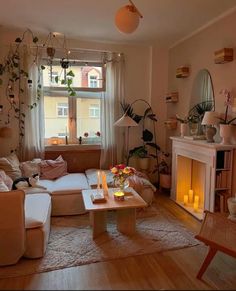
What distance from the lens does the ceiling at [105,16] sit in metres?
2.91

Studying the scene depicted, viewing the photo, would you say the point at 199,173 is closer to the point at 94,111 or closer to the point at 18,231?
the point at 94,111

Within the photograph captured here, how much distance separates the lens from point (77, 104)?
14.9 feet

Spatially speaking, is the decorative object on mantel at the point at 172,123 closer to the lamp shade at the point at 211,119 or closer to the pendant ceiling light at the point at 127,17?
the lamp shade at the point at 211,119

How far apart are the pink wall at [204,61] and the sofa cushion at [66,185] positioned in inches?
75.1

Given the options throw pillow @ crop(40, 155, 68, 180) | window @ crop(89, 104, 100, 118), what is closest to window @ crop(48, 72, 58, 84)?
window @ crop(89, 104, 100, 118)

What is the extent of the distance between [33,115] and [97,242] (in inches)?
95.2

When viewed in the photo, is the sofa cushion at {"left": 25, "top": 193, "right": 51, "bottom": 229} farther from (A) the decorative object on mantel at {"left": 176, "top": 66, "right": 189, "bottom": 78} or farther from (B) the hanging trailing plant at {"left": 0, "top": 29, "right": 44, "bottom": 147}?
(A) the decorative object on mantel at {"left": 176, "top": 66, "right": 189, "bottom": 78}

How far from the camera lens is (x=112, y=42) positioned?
14.6 ft

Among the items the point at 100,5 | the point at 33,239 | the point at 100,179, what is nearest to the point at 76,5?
the point at 100,5

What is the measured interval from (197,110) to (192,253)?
7.09 ft

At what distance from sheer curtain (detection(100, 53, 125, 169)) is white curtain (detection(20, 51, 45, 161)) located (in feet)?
3.51

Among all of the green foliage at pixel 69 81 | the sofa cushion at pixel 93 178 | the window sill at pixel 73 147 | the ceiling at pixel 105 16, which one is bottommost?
the sofa cushion at pixel 93 178

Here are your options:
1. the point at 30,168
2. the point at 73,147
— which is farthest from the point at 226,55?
the point at 30,168

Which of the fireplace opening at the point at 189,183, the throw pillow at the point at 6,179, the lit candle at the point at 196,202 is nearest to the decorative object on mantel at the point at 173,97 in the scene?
the fireplace opening at the point at 189,183
